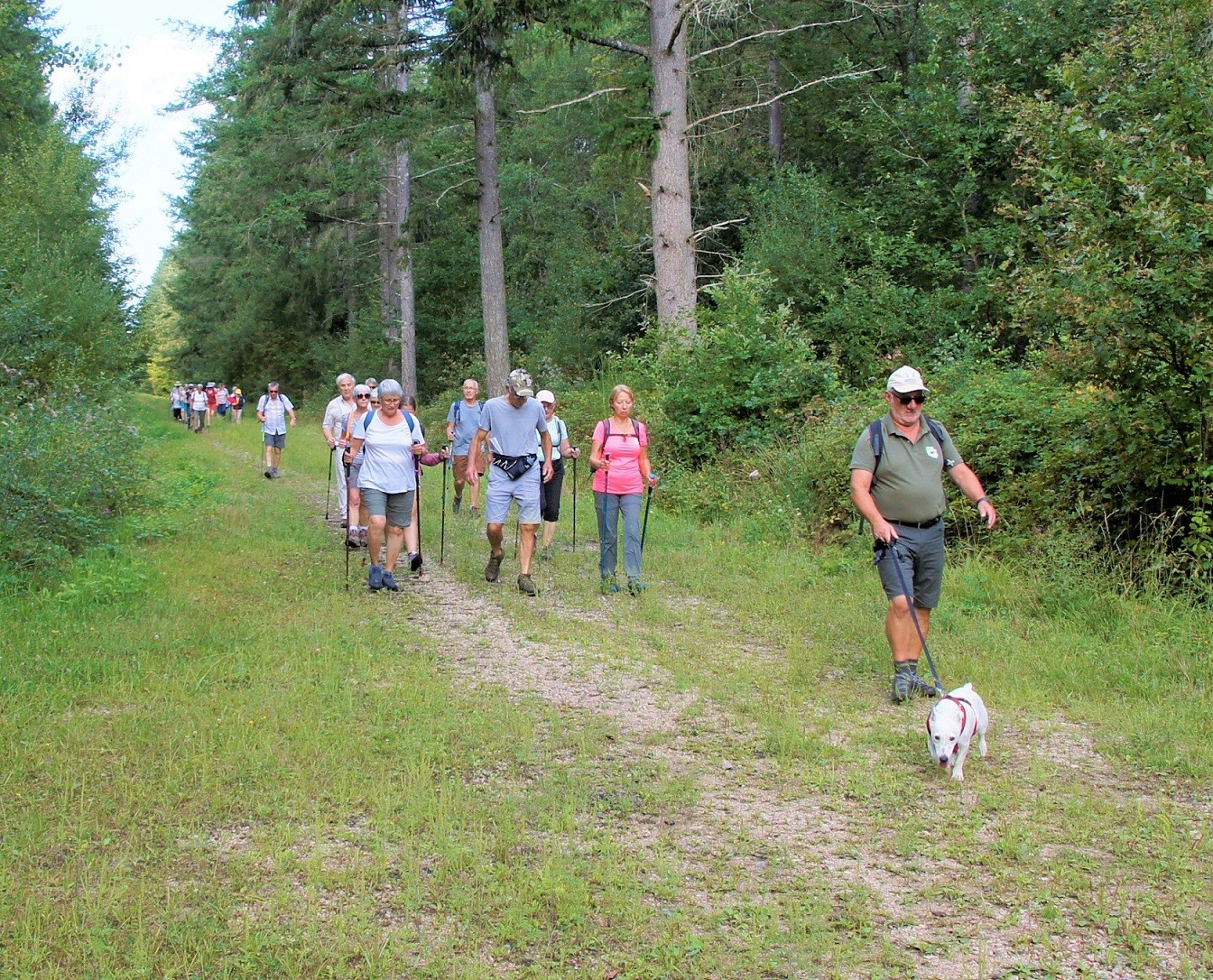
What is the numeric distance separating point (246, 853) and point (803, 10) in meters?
22.7

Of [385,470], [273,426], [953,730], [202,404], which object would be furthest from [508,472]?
[202,404]

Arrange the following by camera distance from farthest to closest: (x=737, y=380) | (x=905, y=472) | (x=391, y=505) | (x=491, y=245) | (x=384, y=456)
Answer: (x=491, y=245) < (x=737, y=380) < (x=391, y=505) < (x=384, y=456) < (x=905, y=472)


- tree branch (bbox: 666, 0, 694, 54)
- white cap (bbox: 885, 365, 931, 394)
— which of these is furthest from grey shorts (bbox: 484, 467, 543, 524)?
tree branch (bbox: 666, 0, 694, 54)

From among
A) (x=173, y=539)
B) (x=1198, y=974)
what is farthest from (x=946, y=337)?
(x=1198, y=974)

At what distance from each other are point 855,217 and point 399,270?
13.4m

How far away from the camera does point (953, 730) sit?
5418mm

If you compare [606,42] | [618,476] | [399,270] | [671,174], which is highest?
[606,42]

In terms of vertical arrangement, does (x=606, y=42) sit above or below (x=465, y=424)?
above

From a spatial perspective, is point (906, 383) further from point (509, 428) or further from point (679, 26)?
point (679, 26)

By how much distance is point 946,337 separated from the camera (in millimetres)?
17000

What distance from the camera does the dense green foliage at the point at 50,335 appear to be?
10.7 m

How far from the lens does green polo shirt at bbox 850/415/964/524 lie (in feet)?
22.8

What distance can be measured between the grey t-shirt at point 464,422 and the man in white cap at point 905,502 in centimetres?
849

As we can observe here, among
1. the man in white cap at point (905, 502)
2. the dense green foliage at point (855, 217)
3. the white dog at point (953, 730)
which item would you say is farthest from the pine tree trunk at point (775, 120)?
the white dog at point (953, 730)
